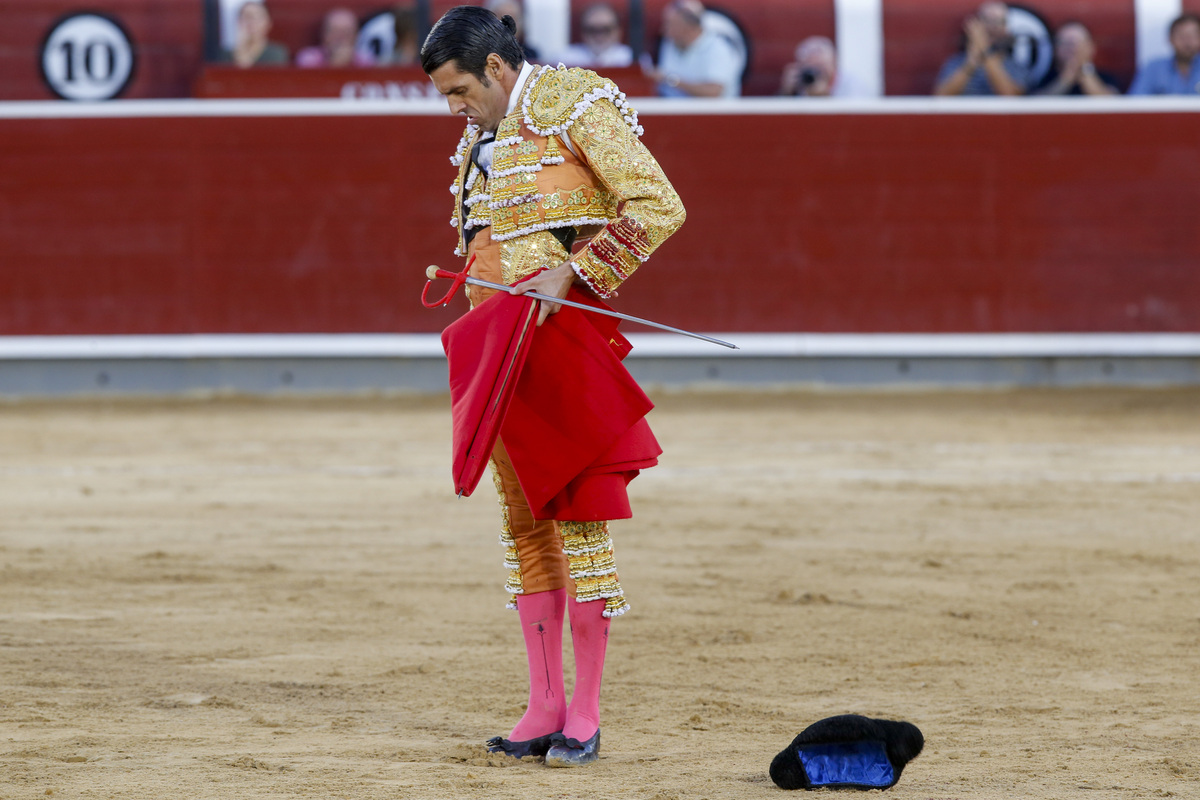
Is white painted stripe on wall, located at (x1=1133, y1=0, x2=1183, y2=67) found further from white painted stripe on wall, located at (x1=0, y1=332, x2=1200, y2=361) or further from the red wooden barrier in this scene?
white painted stripe on wall, located at (x1=0, y1=332, x2=1200, y2=361)

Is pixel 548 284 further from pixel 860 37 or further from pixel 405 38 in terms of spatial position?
pixel 860 37

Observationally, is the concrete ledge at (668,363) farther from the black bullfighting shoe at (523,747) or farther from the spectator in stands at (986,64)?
the black bullfighting shoe at (523,747)

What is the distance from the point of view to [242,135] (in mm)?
8297

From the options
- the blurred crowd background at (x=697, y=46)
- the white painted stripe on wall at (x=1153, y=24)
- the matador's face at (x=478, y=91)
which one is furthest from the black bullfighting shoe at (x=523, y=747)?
the white painted stripe on wall at (x=1153, y=24)

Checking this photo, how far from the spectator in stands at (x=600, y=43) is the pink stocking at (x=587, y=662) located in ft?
19.6

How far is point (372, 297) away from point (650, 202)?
6.33 metres

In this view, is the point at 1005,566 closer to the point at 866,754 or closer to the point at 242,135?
the point at 866,754

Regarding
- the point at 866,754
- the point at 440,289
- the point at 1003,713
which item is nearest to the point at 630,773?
the point at 866,754

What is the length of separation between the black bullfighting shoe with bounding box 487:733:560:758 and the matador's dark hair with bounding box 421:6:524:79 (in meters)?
1.04

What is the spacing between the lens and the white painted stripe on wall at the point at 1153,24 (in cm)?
853

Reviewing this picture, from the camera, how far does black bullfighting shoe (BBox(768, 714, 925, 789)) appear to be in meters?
2.15

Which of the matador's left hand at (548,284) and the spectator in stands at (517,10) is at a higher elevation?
the spectator in stands at (517,10)

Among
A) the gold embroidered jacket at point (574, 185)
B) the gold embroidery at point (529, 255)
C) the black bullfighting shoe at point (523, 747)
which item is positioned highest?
the gold embroidered jacket at point (574, 185)

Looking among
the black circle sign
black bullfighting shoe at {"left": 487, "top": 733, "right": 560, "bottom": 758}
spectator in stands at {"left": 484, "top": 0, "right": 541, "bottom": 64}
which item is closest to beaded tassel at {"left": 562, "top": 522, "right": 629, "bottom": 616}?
black bullfighting shoe at {"left": 487, "top": 733, "right": 560, "bottom": 758}
